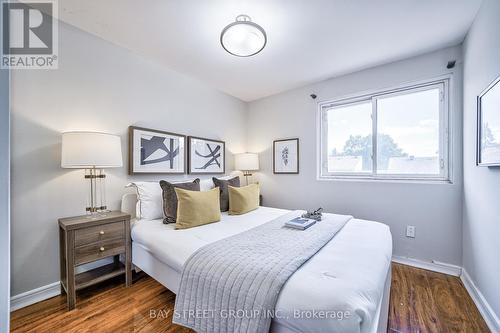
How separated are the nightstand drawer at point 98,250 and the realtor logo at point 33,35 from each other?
160cm

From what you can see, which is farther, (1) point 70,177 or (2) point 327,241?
(1) point 70,177

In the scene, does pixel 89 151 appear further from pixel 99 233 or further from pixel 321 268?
pixel 321 268

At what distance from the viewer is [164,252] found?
5.17ft

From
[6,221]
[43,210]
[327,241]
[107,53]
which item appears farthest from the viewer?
[107,53]

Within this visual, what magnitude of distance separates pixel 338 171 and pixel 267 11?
2232 millimetres

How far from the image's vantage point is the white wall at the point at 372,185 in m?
2.22

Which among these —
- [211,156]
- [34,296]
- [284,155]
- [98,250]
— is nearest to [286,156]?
[284,155]

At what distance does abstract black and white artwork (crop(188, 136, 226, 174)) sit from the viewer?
2.96 m

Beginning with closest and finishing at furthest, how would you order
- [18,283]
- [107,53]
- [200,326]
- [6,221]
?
[6,221]
[200,326]
[18,283]
[107,53]

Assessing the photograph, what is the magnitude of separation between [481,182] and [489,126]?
0.48m

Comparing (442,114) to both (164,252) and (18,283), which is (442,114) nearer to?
(164,252)

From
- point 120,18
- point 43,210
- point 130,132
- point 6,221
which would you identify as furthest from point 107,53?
point 6,221

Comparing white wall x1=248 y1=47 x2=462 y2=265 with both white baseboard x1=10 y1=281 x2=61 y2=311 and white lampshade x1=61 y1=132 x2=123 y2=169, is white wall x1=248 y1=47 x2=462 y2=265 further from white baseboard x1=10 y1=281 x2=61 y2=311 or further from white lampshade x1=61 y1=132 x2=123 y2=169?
white baseboard x1=10 y1=281 x2=61 y2=311

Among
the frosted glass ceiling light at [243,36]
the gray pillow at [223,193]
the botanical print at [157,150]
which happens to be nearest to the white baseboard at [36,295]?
the botanical print at [157,150]
